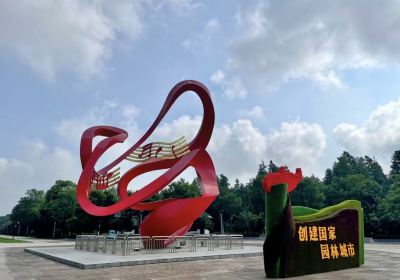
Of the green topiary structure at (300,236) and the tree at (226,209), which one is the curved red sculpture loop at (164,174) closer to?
the green topiary structure at (300,236)

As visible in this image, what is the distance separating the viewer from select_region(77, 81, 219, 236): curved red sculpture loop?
17297mm

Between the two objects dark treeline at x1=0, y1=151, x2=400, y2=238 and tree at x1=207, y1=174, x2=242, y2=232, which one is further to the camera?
tree at x1=207, y1=174, x2=242, y2=232

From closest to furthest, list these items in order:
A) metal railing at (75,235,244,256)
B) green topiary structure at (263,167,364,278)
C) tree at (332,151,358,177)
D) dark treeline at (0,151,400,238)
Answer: green topiary structure at (263,167,364,278), metal railing at (75,235,244,256), dark treeline at (0,151,400,238), tree at (332,151,358,177)

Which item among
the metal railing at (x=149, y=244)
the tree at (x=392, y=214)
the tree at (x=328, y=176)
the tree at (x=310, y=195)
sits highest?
the tree at (x=328, y=176)

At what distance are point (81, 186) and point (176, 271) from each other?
272 inches

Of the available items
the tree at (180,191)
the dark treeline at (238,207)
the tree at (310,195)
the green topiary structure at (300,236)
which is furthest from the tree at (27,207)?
the green topiary structure at (300,236)

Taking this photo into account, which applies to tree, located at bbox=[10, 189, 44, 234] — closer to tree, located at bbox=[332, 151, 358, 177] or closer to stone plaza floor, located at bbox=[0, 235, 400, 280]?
tree, located at bbox=[332, 151, 358, 177]

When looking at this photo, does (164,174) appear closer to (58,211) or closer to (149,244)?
(149,244)

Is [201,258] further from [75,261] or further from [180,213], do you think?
[75,261]

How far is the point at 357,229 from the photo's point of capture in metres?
14.3

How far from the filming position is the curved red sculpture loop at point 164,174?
1730 centimetres

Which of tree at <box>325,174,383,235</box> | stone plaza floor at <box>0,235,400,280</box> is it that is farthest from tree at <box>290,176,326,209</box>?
stone plaza floor at <box>0,235,400,280</box>

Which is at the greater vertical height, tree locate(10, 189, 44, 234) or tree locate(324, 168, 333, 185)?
tree locate(324, 168, 333, 185)

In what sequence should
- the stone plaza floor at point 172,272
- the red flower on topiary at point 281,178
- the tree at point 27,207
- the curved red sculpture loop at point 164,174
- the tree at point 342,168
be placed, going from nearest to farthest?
the red flower on topiary at point 281,178, the stone plaza floor at point 172,272, the curved red sculpture loop at point 164,174, the tree at point 342,168, the tree at point 27,207
